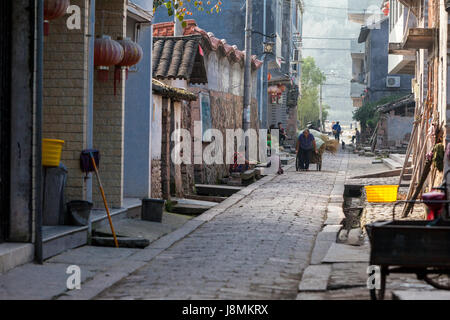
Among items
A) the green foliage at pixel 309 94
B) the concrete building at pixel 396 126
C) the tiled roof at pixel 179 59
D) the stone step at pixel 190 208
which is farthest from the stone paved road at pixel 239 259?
the green foliage at pixel 309 94

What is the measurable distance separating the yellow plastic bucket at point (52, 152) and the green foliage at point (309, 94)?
78.0 metres

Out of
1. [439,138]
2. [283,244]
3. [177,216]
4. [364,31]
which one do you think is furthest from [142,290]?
[364,31]

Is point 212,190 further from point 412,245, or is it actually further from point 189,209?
point 412,245

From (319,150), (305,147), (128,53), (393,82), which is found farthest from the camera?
(393,82)

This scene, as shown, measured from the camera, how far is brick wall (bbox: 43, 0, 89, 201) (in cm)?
1020

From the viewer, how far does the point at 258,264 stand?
858cm

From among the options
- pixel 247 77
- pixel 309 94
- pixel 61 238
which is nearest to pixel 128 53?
pixel 61 238

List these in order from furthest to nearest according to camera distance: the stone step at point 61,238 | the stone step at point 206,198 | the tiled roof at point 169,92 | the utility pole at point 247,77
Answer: the utility pole at point 247,77
the stone step at point 206,198
the tiled roof at point 169,92
the stone step at point 61,238

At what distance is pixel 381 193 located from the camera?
650 inches

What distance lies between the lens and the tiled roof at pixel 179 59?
1784 cm

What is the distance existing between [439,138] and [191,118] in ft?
25.0

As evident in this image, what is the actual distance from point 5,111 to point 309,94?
83716 mm

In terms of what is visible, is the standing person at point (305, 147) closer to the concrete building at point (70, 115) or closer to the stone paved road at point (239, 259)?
the stone paved road at point (239, 259)

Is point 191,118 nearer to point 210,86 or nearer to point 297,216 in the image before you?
point 210,86
